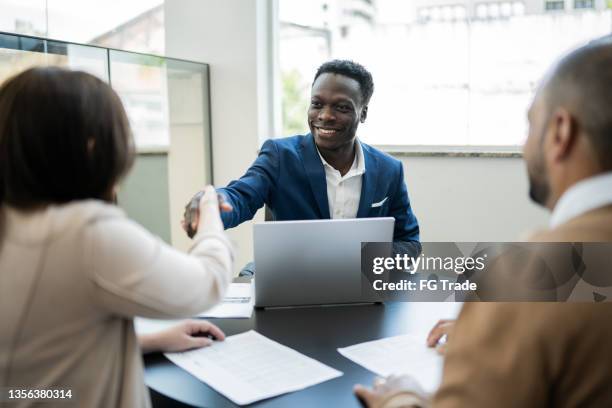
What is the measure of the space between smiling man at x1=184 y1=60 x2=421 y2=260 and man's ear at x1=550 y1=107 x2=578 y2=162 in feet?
A: 4.41

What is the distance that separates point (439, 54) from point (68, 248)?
315 cm

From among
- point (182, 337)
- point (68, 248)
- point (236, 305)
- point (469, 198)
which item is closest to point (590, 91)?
point (68, 248)

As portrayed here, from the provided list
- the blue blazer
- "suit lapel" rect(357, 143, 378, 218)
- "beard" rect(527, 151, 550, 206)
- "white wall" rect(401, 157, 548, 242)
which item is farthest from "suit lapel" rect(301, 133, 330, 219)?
"white wall" rect(401, 157, 548, 242)

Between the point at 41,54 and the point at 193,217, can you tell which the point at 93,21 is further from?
the point at 193,217

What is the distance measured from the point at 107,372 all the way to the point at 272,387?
1.06 ft

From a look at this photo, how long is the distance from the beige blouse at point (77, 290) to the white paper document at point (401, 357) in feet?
1.57

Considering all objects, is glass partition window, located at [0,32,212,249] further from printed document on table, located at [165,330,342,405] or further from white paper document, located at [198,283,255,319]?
printed document on table, located at [165,330,342,405]

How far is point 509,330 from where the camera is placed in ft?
2.07

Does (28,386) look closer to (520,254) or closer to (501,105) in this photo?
(520,254)

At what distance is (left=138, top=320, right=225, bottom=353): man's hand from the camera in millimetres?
1223

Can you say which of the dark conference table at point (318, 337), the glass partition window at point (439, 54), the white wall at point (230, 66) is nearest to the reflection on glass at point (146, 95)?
the white wall at point (230, 66)

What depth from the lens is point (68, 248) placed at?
804 mm

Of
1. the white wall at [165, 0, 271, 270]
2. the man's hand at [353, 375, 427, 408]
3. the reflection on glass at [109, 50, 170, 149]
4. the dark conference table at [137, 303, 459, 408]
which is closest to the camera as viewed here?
the man's hand at [353, 375, 427, 408]

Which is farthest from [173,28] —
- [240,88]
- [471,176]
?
[471,176]
